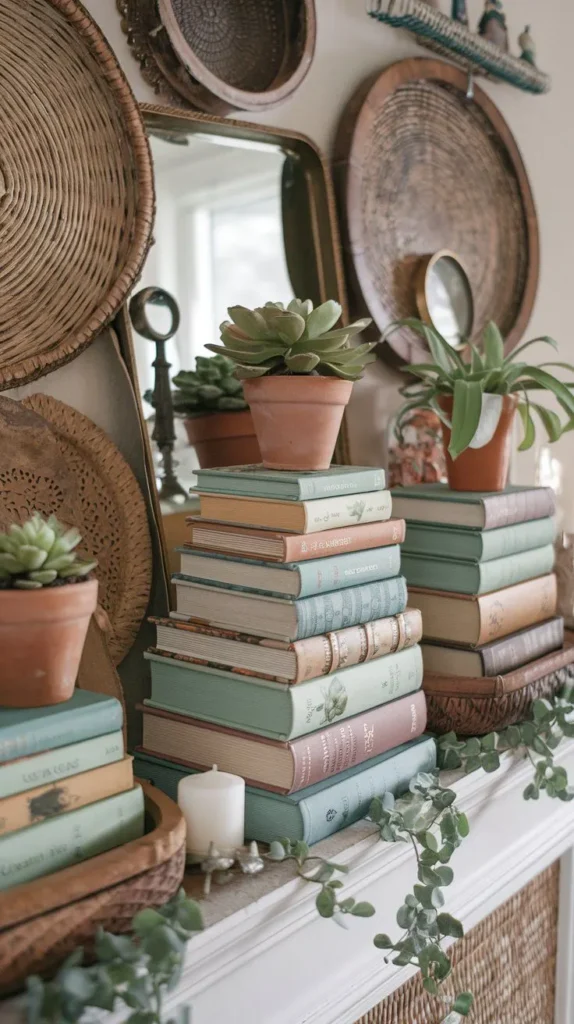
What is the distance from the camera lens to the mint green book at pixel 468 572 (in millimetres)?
968

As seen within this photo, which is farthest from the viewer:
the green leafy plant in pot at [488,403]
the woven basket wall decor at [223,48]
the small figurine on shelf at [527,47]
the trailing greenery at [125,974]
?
the small figurine on shelf at [527,47]

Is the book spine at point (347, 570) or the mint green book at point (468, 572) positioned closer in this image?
the book spine at point (347, 570)

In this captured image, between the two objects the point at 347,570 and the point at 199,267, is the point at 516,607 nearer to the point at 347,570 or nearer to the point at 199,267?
the point at 347,570

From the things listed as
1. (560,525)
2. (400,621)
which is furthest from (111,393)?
(560,525)

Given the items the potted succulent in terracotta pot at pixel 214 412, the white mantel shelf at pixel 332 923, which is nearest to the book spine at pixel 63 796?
the white mantel shelf at pixel 332 923

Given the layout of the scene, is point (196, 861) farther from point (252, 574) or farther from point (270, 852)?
point (252, 574)

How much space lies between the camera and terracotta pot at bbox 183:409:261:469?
968mm

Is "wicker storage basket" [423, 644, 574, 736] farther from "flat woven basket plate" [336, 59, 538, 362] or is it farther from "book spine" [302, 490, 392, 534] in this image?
"flat woven basket plate" [336, 59, 538, 362]

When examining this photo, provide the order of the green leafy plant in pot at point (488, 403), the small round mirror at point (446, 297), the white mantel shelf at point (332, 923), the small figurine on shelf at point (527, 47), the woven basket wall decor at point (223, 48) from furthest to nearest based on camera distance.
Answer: the small figurine on shelf at point (527, 47), the small round mirror at point (446, 297), the green leafy plant in pot at point (488, 403), the woven basket wall decor at point (223, 48), the white mantel shelf at point (332, 923)

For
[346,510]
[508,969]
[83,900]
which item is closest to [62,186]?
[346,510]

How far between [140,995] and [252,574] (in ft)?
1.12

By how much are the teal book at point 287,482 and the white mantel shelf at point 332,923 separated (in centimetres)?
30

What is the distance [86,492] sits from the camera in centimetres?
86

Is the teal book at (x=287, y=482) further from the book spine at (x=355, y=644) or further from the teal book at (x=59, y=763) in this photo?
the teal book at (x=59, y=763)
